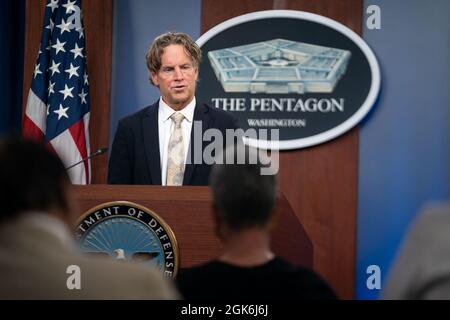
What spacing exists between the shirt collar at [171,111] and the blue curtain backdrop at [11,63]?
202cm

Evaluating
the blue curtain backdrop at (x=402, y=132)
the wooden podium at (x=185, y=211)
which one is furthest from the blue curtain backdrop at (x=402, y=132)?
the wooden podium at (x=185, y=211)

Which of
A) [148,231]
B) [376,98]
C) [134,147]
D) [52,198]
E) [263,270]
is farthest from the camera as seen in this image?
[376,98]

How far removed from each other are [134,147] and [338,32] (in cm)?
200

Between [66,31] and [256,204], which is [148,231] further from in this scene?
[66,31]

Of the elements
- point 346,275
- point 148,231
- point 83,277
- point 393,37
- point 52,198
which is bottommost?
point 346,275

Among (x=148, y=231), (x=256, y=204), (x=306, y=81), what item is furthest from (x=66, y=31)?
(x=256, y=204)

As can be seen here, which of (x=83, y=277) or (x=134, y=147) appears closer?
(x=83, y=277)

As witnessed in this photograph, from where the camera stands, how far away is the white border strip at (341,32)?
517 cm

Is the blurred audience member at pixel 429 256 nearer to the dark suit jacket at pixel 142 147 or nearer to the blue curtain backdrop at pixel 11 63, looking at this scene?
the dark suit jacket at pixel 142 147

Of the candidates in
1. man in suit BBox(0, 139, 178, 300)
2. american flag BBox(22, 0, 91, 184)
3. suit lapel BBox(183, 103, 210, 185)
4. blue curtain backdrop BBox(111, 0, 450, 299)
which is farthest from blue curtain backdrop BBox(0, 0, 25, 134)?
man in suit BBox(0, 139, 178, 300)

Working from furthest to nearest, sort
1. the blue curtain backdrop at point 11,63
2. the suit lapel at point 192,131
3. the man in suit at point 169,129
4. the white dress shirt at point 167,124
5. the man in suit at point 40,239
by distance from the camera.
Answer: the blue curtain backdrop at point 11,63 → the white dress shirt at point 167,124 → the man in suit at point 169,129 → the suit lapel at point 192,131 → the man in suit at point 40,239

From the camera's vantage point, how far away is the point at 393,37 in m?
5.23

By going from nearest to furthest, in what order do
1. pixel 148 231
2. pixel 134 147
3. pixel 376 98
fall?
pixel 148 231
pixel 134 147
pixel 376 98

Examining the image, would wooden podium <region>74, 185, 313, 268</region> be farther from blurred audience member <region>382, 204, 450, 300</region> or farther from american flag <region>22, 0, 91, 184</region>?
american flag <region>22, 0, 91, 184</region>
